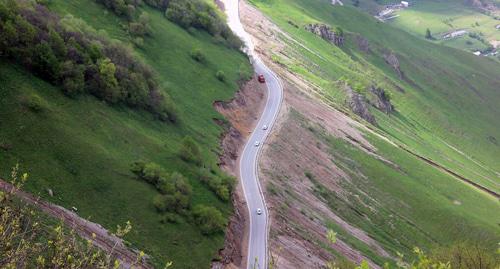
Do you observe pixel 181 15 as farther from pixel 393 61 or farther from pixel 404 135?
pixel 393 61

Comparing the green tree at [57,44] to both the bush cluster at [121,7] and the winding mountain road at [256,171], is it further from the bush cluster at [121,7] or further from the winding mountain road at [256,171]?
the bush cluster at [121,7]

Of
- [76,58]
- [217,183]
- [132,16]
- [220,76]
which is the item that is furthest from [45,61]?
[220,76]

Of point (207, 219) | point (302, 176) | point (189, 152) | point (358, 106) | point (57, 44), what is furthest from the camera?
point (358, 106)

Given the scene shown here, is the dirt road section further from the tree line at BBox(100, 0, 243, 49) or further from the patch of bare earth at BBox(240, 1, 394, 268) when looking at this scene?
the tree line at BBox(100, 0, 243, 49)

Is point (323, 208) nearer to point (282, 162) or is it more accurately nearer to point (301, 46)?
point (282, 162)

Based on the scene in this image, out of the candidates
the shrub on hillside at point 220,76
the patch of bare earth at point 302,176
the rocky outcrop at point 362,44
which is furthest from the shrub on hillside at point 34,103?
the rocky outcrop at point 362,44

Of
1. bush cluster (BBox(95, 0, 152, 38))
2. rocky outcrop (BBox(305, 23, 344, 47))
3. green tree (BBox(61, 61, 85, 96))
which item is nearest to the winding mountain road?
green tree (BBox(61, 61, 85, 96))
